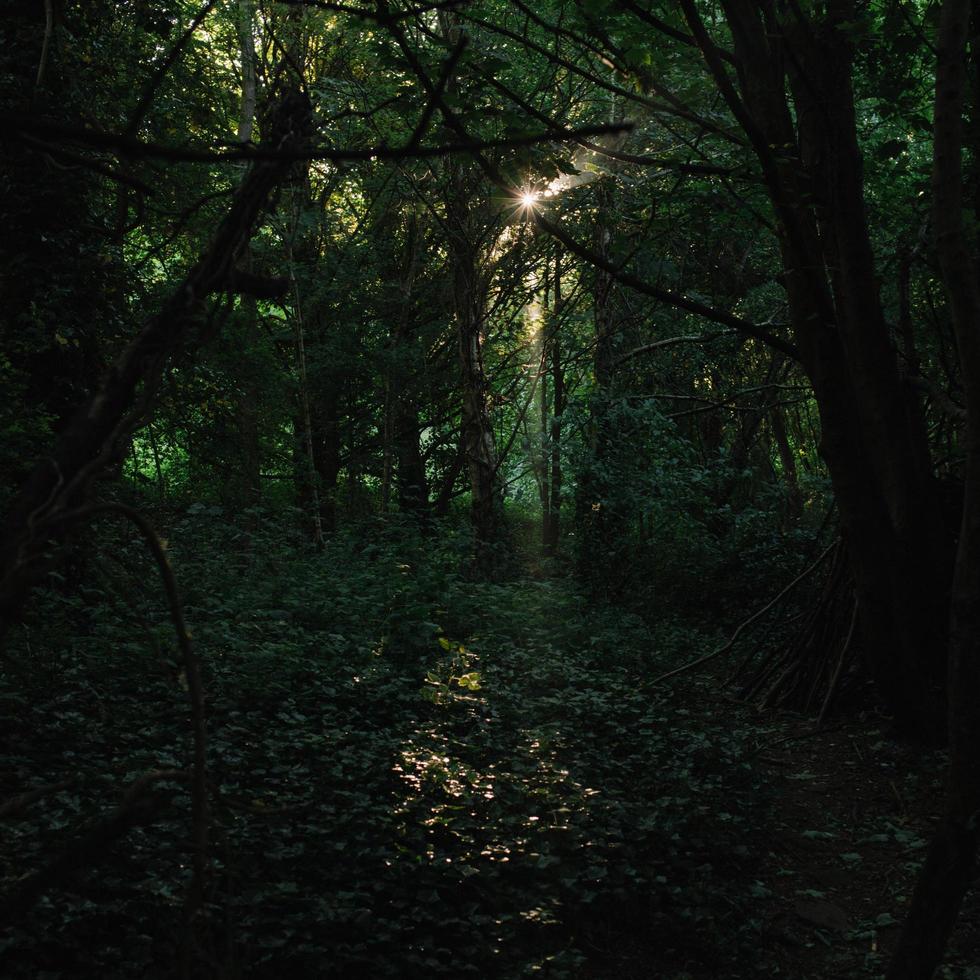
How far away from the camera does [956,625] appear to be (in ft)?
9.03

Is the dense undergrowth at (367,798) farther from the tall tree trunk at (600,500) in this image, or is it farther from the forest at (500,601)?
the tall tree trunk at (600,500)

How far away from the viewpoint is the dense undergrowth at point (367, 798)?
3184 mm

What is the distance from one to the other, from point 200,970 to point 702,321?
1311cm

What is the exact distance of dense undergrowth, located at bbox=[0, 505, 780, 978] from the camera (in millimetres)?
3184

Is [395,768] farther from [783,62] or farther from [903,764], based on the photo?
[783,62]

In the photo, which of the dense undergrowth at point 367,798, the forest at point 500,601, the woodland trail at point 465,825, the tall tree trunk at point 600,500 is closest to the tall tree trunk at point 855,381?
the forest at point 500,601

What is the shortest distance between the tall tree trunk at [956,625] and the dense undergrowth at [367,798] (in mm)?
1384

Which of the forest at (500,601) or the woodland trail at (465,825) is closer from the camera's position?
the forest at (500,601)

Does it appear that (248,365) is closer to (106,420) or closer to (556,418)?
(556,418)

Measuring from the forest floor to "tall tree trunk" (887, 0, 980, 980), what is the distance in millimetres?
1345

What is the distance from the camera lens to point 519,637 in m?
8.67

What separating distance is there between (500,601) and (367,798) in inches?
221

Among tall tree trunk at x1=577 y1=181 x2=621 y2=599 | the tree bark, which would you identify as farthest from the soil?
tall tree trunk at x1=577 y1=181 x2=621 y2=599

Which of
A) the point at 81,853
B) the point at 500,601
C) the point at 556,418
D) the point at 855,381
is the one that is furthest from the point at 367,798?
the point at 556,418
